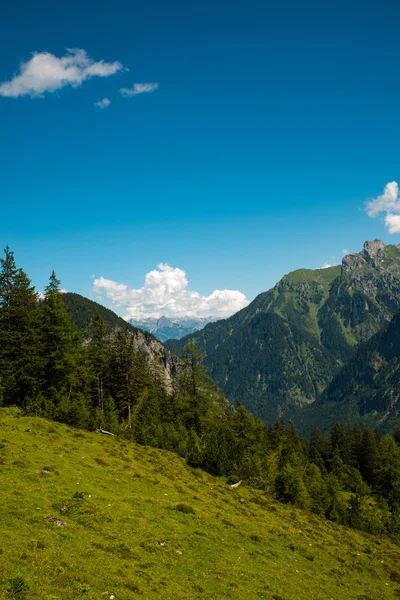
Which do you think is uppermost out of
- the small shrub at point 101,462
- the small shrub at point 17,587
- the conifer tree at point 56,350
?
the conifer tree at point 56,350

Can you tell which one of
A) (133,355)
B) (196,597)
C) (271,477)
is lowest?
(271,477)

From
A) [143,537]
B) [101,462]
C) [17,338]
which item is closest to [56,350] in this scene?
[17,338]

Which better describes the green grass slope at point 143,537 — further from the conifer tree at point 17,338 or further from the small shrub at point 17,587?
the conifer tree at point 17,338

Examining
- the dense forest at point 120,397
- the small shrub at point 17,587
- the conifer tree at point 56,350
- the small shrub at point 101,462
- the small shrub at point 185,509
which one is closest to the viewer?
the small shrub at point 17,587

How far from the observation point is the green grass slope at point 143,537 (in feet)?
45.9

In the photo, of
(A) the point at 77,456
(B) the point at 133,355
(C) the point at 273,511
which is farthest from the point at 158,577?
(B) the point at 133,355

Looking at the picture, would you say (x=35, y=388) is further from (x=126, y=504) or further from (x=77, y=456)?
(x=126, y=504)

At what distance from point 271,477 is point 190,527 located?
1197 inches

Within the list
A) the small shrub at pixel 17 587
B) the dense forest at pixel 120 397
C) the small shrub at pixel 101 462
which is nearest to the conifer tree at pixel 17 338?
the dense forest at pixel 120 397

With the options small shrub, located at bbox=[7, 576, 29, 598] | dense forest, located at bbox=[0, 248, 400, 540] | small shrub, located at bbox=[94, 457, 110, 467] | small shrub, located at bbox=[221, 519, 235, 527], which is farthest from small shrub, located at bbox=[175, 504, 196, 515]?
dense forest, located at bbox=[0, 248, 400, 540]

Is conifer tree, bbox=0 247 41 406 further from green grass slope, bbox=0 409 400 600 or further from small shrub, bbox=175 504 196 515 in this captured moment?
small shrub, bbox=175 504 196 515

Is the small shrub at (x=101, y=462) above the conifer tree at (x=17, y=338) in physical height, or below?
below

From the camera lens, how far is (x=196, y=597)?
1510 cm

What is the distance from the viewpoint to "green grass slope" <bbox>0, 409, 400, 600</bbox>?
13992 millimetres
